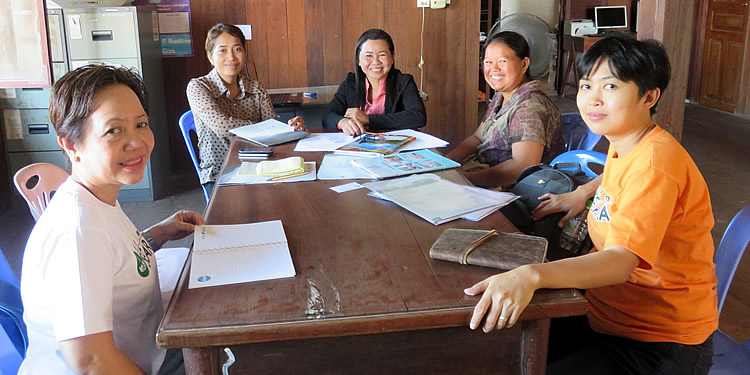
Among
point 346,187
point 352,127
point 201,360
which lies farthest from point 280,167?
point 201,360

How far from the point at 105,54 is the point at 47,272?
314 cm

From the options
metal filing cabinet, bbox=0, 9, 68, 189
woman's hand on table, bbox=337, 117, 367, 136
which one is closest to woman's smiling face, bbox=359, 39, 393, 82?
woman's hand on table, bbox=337, 117, 367, 136

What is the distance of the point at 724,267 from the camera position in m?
1.47

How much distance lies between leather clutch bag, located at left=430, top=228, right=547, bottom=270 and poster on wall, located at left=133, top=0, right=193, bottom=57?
11.3 feet

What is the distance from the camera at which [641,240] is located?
116 centimetres

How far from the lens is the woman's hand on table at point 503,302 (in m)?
0.99

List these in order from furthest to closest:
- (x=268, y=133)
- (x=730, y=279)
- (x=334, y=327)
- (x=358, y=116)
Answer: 1. (x=358, y=116)
2. (x=268, y=133)
3. (x=730, y=279)
4. (x=334, y=327)

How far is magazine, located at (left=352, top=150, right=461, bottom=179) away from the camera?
6.10ft

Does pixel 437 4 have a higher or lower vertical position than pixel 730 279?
higher

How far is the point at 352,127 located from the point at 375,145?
331 millimetres

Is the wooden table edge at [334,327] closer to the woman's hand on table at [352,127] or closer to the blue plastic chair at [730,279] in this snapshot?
the blue plastic chair at [730,279]

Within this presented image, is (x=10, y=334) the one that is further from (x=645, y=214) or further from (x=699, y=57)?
(x=699, y=57)

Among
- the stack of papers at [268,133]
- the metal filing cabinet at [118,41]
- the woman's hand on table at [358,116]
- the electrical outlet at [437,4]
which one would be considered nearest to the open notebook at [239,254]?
the stack of papers at [268,133]

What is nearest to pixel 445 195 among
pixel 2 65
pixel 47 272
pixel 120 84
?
pixel 120 84
